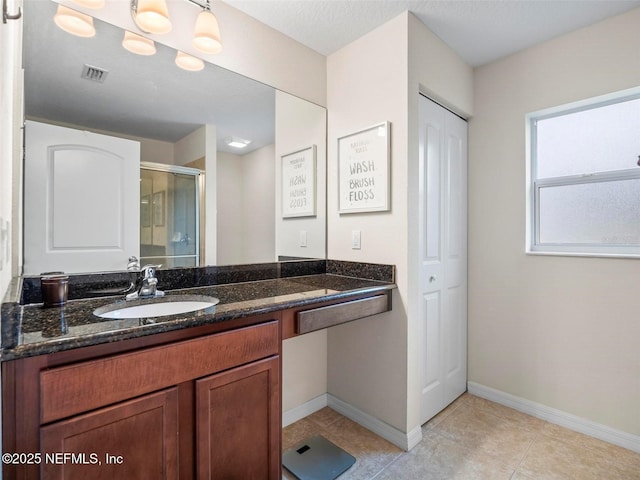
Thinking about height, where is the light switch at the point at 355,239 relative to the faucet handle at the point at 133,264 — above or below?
above

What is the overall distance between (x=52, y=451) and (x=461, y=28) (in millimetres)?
2584

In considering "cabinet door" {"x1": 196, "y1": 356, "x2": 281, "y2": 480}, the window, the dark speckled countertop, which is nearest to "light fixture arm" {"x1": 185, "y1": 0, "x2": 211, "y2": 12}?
the dark speckled countertop

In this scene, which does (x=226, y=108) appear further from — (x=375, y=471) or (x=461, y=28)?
(x=375, y=471)

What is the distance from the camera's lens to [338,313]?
1605mm

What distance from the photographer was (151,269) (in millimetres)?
1479

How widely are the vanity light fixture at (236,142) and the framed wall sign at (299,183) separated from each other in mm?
292

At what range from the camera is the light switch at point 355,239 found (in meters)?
2.07

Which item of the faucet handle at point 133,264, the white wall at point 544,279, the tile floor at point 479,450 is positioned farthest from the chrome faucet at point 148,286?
the white wall at point 544,279

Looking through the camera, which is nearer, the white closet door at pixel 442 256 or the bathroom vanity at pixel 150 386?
the bathroom vanity at pixel 150 386

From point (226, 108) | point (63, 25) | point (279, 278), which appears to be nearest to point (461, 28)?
point (226, 108)

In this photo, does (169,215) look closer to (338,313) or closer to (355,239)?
(338,313)

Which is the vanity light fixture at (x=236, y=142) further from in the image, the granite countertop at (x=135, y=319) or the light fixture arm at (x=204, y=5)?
the granite countertop at (x=135, y=319)

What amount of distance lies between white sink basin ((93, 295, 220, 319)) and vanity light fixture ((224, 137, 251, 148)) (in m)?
0.89

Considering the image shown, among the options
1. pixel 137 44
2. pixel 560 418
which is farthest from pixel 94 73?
pixel 560 418
